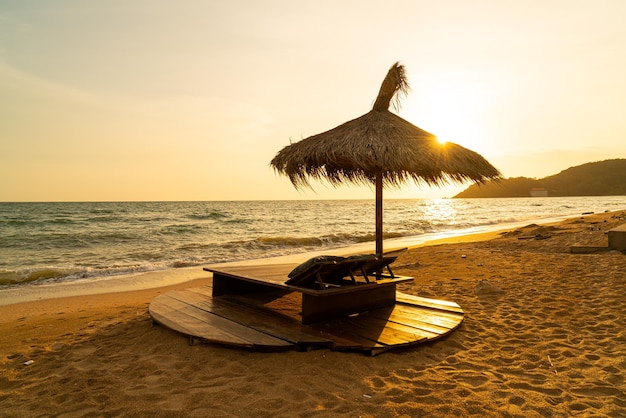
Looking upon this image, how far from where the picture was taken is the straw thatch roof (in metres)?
4.90

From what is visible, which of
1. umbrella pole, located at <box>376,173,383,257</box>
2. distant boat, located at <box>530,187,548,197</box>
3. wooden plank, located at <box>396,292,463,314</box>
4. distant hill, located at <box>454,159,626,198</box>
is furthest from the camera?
distant boat, located at <box>530,187,548,197</box>

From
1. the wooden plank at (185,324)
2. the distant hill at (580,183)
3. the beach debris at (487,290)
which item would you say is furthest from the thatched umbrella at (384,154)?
the distant hill at (580,183)

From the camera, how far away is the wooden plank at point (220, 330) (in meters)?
3.68

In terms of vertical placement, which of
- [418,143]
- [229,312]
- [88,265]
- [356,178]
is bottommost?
[88,265]

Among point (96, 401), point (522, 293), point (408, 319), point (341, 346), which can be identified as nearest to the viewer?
point (96, 401)

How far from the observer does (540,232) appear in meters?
16.0

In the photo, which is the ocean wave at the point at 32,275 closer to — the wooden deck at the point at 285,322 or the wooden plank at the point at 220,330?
the wooden deck at the point at 285,322

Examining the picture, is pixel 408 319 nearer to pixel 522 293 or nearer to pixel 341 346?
pixel 341 346

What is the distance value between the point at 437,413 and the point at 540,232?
15.9 meters

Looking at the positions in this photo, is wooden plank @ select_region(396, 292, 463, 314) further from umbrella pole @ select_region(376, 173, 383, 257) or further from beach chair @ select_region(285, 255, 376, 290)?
beach chair @ select_region(285, 255, 376, 290)

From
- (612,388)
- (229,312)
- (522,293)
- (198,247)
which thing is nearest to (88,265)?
(198,247)

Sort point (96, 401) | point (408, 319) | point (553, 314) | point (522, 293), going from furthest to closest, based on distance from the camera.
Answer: point (522, 293), point (553, 314), point (408, 319), point (96, 401)

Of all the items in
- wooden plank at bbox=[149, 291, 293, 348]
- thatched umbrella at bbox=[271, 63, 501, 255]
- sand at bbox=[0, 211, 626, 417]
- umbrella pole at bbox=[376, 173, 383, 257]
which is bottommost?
sand at bbox=[0, 211, 626, 417]

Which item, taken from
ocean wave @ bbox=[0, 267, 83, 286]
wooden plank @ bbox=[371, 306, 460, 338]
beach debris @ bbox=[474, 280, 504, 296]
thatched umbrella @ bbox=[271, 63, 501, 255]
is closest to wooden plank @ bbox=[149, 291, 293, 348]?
wooden plank @ bbox=[371, 306, 460, 338]
